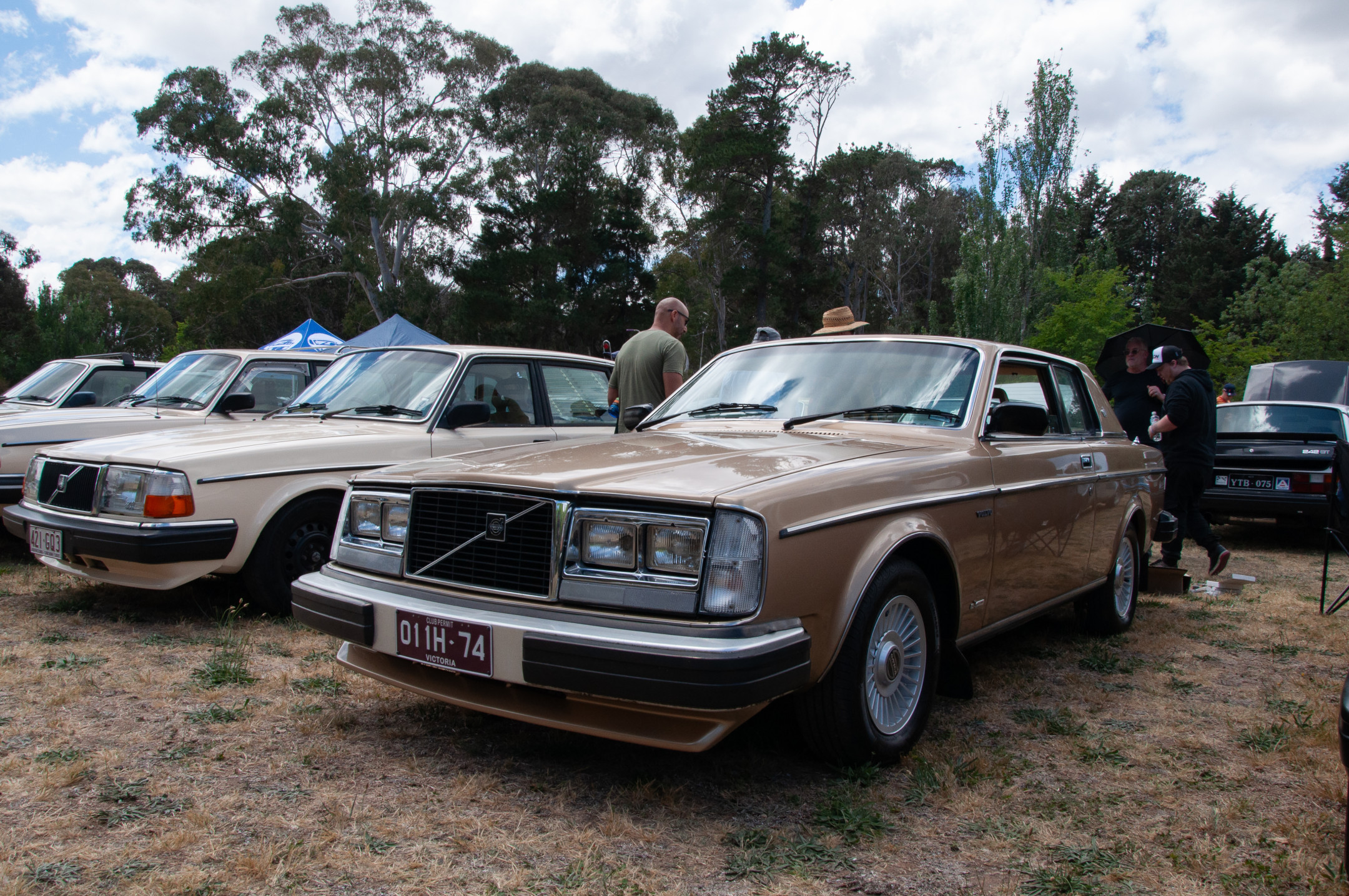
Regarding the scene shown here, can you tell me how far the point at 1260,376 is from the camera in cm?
1284

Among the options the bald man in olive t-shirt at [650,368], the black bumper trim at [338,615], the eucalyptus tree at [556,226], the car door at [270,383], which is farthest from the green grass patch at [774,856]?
the eucalyptus tree at [556,226]

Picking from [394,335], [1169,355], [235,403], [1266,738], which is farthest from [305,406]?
[394,335]

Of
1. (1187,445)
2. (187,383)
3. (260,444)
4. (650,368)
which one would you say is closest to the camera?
(260,444)

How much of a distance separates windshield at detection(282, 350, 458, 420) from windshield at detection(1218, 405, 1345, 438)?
7.97m

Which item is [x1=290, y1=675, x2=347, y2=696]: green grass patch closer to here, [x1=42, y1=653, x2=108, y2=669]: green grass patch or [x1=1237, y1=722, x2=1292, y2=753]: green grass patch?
[x1=42, y1=653, x2=108, y2=669]: green grass patch

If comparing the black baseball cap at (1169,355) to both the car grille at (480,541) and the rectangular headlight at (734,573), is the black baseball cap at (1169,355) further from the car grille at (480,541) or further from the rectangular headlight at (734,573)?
the car grille at (480,541)

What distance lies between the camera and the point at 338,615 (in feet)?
9.29

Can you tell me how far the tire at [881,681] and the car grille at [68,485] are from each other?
12.4 ft

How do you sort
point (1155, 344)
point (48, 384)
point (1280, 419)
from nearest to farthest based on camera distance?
1. point (48, 384)
2. point (1280, 419)
3. point (1155, 344)

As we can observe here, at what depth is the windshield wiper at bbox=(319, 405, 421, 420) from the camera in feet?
17.2

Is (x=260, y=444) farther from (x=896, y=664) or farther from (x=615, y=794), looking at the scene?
(x=896, y=664)

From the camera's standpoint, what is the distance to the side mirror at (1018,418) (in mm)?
3506

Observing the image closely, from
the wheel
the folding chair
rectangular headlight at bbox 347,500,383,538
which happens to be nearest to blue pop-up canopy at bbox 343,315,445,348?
the wheel

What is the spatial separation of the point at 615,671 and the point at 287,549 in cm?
305
